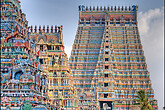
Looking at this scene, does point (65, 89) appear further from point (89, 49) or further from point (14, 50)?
point (89, 49)

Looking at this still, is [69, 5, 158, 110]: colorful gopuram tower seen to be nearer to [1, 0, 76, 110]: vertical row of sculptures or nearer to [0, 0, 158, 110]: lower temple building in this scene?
[0, 0, 158, 110]: lower temple building

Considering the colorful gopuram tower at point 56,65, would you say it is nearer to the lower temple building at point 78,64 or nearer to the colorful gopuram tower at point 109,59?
the lower temple building at point 78,64

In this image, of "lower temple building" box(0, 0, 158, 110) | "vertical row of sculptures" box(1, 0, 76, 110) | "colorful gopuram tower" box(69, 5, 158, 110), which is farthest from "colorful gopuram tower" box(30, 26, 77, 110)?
"vertical row of sculptures" box(1, 0, 76, 110)

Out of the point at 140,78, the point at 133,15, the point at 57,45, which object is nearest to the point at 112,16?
the point at 133,15

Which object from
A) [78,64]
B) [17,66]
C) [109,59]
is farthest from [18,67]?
[78,64]

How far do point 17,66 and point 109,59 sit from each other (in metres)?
57.5

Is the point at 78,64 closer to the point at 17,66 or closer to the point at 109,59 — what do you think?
the point at 109,59

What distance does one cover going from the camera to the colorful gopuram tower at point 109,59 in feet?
310

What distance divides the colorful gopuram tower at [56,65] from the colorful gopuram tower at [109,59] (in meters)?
13.9

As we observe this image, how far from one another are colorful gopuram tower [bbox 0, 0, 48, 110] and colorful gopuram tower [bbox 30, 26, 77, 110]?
68.6ft

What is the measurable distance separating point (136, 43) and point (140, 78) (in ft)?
43.1

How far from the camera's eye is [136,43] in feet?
360

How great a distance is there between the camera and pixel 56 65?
240 ft

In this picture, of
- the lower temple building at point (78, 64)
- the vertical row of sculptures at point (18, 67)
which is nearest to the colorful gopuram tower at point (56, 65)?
the lower temple building at point (78, 64)
